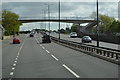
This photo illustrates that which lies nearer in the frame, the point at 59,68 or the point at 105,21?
the point at 59,68

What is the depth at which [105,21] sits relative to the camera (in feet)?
491

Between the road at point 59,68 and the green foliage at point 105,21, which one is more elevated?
the green foliage at point 105,21

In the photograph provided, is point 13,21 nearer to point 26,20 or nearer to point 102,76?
point 26,20

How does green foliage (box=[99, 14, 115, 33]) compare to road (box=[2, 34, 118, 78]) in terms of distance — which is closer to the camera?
road (box=[2, 34, 118, 78])

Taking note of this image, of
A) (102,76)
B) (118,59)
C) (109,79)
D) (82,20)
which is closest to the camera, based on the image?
(109,79)

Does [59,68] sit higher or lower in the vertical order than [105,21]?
lower

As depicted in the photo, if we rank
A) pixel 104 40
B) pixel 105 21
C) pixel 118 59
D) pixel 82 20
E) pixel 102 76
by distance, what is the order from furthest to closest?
pixel 105 21 → pixel 82 20 → pixel 104 40 → pixel 118 59 → pixel 102 76

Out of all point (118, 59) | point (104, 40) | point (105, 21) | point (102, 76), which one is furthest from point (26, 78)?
point (105, 21)

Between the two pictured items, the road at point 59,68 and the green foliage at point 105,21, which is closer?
the road at point 59,68

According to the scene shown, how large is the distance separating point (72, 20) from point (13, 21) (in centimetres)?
2324

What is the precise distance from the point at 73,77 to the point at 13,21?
107m

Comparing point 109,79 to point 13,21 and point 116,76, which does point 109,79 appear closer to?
point 116,76

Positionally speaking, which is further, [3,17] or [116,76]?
[3,17]

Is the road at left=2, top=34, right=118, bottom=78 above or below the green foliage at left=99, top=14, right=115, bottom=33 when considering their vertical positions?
below
